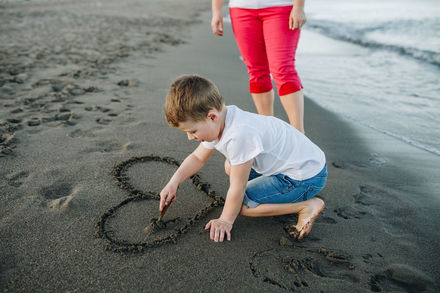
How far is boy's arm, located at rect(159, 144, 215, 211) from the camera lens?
2086mm

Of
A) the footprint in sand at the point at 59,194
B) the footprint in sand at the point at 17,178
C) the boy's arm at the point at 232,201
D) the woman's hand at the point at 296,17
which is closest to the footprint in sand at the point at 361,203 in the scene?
the boy's arm at the point at 232,201

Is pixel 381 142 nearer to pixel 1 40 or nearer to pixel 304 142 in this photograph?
pixel 304 142

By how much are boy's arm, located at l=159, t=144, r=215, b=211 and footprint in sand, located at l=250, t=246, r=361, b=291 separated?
2.26 feet

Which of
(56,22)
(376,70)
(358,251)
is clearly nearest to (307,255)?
(358,251)

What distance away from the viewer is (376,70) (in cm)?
633

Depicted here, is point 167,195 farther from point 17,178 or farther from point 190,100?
point 17,178

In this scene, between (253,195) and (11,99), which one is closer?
(253,195)

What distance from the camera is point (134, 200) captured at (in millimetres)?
2238

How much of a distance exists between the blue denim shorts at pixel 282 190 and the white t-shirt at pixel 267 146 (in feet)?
0.14

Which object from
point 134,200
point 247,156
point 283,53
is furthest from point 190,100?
point 283,53

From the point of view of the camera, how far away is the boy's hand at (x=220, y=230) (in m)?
1.91

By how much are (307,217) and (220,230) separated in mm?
575

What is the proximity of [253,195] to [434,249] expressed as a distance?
1165 millimetres

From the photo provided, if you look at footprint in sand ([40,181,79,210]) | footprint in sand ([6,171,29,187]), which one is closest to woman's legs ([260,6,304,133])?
footprint in sand ([40,181,79,210])
